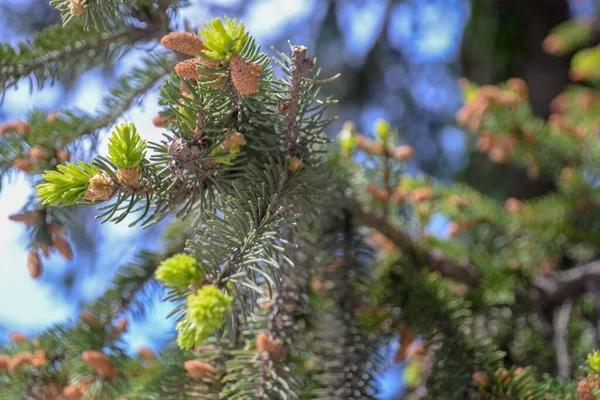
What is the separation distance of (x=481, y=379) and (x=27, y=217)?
0.48 meters

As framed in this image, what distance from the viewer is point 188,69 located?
0.43 meters

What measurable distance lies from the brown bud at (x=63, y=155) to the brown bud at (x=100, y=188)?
0.21m

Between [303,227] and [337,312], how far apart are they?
15cm

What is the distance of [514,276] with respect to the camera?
34.4 inches

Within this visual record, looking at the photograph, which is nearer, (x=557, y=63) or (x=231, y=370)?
(x=231, y=370)

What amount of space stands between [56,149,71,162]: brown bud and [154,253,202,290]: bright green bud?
0.80 feet

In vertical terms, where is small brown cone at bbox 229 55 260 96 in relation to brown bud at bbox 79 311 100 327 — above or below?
above

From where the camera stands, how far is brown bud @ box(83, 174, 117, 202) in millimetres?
399

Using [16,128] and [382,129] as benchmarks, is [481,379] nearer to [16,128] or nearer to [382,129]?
[382,129]

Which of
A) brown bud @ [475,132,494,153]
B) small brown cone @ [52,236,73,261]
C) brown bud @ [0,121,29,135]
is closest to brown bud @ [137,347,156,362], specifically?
small brown cone @ [52,236,73,261]

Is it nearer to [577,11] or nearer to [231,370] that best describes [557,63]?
[577,11]

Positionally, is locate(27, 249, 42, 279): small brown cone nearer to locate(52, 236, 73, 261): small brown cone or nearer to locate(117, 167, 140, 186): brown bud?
locate(52, 236, 73, 261): small brown cone

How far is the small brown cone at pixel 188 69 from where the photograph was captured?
427 millimetres

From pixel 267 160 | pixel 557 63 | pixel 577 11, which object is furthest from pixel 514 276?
pixel 577 11
